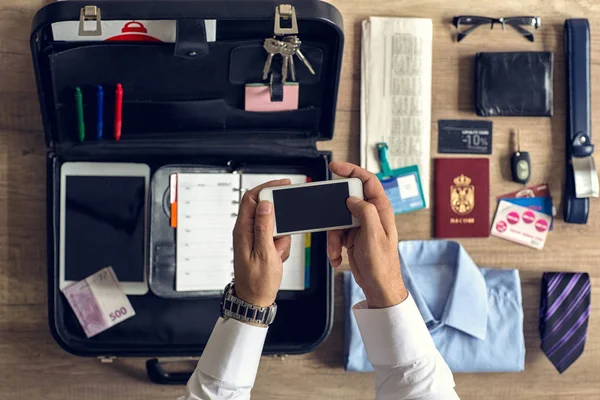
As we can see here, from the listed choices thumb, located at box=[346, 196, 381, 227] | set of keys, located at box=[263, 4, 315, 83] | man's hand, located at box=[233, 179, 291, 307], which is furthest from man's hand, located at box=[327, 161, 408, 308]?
set of keys, located at box=[263, 4, 315, 83]

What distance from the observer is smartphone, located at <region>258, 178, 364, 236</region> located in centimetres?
84

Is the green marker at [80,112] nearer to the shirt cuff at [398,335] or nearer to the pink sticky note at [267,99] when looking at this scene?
the pink sticky note at [267,99]

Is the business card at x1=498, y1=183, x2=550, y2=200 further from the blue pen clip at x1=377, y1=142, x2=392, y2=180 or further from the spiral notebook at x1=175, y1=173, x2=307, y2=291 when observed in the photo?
the spiral notebook at x1=175, y1=173, x2=307, y2=291

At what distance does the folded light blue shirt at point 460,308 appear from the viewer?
1.22 metres

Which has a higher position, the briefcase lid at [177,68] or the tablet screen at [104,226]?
the briefcase lid at [177,68]

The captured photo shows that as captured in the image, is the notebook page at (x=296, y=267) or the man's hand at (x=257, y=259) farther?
the notebook page at (x=296, y=267)

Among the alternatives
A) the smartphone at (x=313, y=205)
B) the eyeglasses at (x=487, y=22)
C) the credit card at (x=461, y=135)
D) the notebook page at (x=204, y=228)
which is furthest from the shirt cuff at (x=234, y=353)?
the eyeglasses at (x=487, y=22)

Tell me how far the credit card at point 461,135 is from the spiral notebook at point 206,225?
308 mm

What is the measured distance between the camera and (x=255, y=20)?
1.01 m

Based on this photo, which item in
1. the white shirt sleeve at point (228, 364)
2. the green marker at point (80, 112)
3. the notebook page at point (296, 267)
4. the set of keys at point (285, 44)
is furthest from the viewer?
the notebook page at point (296, 267)

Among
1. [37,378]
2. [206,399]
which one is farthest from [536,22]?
[37,378]

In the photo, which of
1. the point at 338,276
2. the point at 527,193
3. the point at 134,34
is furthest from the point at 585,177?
the point at 134,34

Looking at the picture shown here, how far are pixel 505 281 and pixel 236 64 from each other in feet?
2.13

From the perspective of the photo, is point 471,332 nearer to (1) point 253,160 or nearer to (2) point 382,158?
(2) point 382,158
